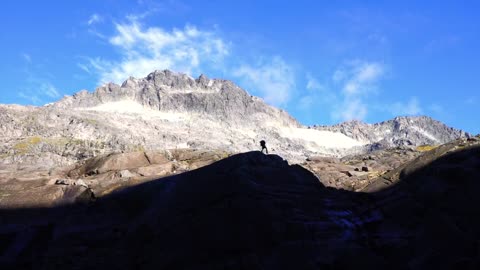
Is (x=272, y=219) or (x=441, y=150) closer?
(x=272, y=219)

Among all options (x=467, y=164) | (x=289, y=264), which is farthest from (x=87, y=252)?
(x=467, y=164)

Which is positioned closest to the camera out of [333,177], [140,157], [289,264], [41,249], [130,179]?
[289,264]

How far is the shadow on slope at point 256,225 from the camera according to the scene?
24094 millimetres

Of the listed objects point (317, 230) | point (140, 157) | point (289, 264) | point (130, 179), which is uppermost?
point (140, 157)

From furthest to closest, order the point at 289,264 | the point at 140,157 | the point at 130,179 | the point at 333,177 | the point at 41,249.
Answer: the point at 333,177 < the point at 140,157 < the point at 130,179 < the point at 41,249 < the point at 289,264

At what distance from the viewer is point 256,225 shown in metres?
24.8

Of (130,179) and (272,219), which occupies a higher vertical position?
(130,179)

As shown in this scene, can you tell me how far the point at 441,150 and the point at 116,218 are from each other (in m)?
25.7

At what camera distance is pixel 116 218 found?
30078mm

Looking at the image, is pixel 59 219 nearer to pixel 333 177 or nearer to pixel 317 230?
pixel 317 230

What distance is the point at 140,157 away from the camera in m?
44.1

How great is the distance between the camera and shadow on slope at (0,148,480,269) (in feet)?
79.0

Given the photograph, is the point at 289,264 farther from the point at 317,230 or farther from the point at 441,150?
the point at 441,150

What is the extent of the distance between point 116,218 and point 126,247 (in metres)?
3.98
